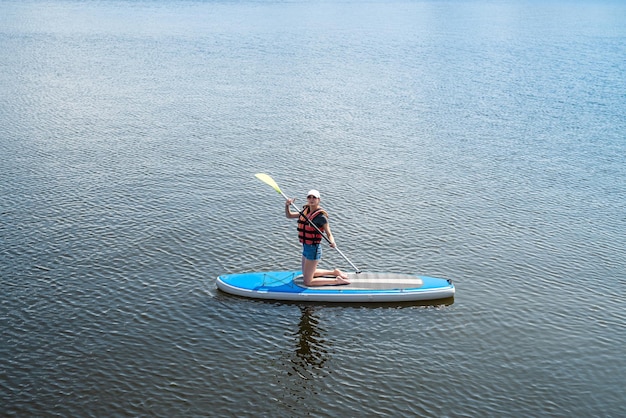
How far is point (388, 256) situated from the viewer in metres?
25.3

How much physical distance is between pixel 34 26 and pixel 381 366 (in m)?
77.9

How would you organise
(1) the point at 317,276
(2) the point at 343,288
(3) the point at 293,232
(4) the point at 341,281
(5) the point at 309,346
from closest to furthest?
(5) the point at 309,346, (2) the point at 343,288, (4) the point at 341,281, (1) the point at 317,276, (3) the point at 293,232

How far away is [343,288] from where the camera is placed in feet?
70.7

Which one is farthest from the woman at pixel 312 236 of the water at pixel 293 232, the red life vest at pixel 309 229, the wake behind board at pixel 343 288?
the water at pixel 293 232

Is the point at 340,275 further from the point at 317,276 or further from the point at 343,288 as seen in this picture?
the point at 317,276

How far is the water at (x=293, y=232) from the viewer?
58.5 ft

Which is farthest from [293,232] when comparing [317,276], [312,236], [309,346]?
[309,346]

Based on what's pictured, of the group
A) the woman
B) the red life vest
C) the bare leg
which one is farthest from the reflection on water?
the red life vest

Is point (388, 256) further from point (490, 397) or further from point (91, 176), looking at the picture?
point (91, 176)

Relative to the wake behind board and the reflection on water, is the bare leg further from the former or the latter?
the reflection on water

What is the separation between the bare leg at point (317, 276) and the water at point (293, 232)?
0.82 meters

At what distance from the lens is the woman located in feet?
68.8

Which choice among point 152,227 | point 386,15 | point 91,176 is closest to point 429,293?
point 152,227

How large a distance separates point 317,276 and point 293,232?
5509mm
